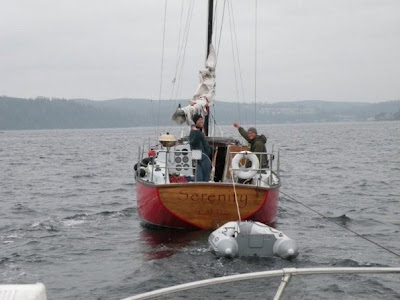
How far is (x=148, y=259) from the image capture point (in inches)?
473

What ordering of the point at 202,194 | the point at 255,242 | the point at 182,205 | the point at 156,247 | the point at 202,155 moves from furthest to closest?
A: 1. the point at 202,155
2. the point at 182,205
3. the point at 156,247
4. the point at 202,194
5. the point at 255,242

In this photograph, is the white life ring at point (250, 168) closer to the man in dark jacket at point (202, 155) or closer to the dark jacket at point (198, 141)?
the man in dark jacket at point (202, 155)

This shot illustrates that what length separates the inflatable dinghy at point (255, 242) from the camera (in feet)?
36.5

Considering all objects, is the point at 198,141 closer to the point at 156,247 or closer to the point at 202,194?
the point at 202,194

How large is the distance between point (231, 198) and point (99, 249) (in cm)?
290

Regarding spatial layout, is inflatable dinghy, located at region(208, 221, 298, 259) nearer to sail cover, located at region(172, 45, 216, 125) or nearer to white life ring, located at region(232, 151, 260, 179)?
white life ring, located at region(232, 151, 260, 179)

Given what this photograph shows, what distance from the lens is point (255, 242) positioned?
1132 centimetres

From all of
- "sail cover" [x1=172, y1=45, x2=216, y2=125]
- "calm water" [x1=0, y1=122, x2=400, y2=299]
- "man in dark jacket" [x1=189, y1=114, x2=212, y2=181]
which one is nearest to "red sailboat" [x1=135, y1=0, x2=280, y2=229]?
"man in dark jacket" [x1=189, y1=114, x2=212, y2=181]

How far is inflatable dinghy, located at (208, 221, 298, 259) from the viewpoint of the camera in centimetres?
1113

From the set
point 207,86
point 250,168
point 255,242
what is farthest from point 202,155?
point 207,86

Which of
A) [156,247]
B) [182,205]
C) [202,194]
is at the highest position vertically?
[202,194]

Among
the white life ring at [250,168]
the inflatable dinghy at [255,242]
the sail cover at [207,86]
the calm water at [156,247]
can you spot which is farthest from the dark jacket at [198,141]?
the sail cover at [207,86]

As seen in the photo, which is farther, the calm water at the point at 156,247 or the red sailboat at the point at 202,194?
the red sailboat at the point at 202,194

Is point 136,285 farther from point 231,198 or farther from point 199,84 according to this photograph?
point 199,84
